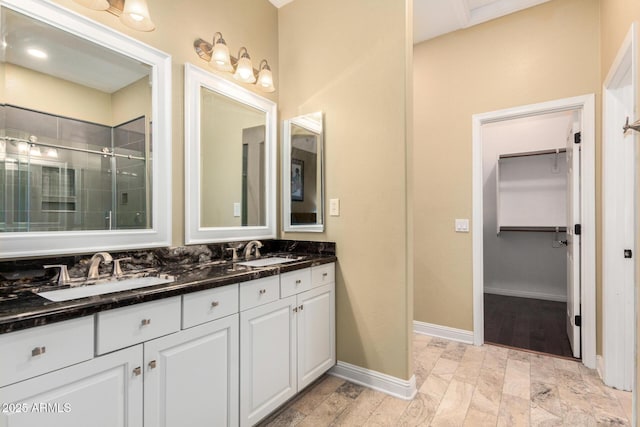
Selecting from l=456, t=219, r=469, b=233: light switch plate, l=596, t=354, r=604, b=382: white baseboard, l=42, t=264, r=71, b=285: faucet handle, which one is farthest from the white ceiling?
l=596, t=354, r=604, b=382: white baseboard

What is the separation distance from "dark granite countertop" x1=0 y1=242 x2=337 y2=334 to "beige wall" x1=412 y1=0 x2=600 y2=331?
1733 millimetres

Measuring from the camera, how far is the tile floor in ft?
5.64

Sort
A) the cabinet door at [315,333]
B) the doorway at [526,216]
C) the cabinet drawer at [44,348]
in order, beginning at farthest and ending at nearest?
the doorway at [526,216] < the cabinet door at [315,333] < the cabinet drawer at [44,348]

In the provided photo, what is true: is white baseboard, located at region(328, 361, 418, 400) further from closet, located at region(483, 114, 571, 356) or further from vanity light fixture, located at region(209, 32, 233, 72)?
closet, located at region(483, 114, 571, 356)

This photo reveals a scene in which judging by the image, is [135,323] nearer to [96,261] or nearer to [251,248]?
[96,261]

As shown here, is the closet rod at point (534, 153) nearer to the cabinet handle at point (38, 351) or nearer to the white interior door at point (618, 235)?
the white interior door at point (618, 235)

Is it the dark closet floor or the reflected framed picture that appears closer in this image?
the reflected framed picture

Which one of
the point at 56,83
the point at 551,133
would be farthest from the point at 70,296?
the point at 551,133

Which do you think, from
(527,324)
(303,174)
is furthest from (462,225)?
(303,174)

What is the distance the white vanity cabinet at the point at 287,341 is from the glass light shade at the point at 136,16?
148cm

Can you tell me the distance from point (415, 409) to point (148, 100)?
2.37 meters

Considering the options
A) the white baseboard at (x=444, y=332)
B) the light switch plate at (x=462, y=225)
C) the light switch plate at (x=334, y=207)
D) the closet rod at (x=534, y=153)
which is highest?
the closet rod at (x=534, y=153)

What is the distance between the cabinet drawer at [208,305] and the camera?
1.26 metres

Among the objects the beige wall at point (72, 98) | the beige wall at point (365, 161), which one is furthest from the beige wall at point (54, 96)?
the beige wall at point (365, 161)
